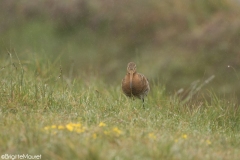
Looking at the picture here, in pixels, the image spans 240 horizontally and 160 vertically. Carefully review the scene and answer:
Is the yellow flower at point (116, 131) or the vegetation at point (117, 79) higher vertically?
the yellow flower at point (116, 131)

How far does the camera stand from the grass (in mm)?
5609

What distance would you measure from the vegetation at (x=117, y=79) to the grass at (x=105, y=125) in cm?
1

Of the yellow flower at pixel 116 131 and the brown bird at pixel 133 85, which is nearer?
the yellow flower at pixel 116 131

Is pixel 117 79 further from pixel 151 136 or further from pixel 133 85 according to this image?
pixel 151 136

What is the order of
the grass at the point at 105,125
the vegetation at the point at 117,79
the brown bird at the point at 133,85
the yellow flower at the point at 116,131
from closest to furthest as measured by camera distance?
the grass at the point at 105,125, the vegetation at the point at 117,79, the yellow flower at the point at 116,131, the brown bird at the point at 133,85

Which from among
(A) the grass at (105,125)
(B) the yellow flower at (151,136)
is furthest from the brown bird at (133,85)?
(B) the yellow flower at (151,136)

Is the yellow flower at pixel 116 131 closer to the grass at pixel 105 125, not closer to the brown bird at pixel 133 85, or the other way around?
the grass at pixel 105 125

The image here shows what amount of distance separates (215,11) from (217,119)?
1102 cm

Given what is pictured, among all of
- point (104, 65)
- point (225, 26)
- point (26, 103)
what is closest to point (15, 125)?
point (26, 103)

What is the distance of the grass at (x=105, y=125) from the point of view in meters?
5.61

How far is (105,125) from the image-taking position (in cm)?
665

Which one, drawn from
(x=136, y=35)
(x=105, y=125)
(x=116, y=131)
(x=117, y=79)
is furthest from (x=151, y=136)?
(x=136, y=35)

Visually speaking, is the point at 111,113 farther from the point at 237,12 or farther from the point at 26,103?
the point at 237,12

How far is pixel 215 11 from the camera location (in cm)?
1873
